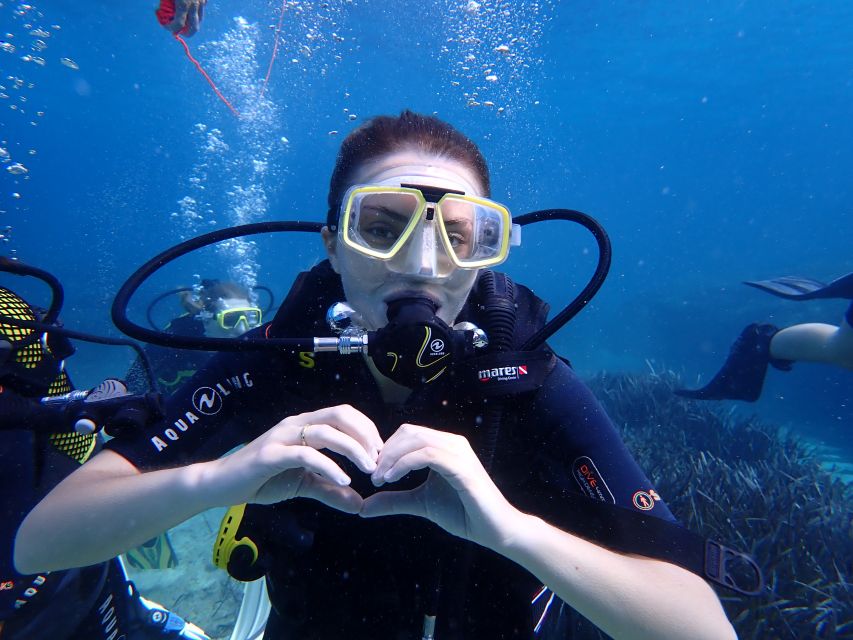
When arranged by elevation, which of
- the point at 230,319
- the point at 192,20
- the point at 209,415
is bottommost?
the point at 230,319

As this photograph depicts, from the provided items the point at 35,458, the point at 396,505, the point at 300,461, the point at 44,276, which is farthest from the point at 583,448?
the point at 44,276

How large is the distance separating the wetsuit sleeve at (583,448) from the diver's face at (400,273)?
0.56 m

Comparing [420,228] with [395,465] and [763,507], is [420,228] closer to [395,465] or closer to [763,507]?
[395,465]

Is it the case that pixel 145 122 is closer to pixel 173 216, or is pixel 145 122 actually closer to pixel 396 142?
pixel 173 216

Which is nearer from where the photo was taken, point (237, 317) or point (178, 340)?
point (178, 340)

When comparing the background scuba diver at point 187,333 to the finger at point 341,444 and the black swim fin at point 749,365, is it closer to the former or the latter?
the finger at point 341,444

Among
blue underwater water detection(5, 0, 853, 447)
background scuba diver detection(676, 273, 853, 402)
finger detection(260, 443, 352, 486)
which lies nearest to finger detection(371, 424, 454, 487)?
finger detection(260, 443, 352, 486)

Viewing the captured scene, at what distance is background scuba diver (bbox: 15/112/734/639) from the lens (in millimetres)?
1391

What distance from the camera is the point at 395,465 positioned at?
3.99ft

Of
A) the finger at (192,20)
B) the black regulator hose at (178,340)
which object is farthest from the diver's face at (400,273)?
the finger at (192,20)

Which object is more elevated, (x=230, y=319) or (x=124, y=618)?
(x=230, y=319)

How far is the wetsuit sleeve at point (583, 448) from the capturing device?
170cm

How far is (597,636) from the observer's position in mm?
3666

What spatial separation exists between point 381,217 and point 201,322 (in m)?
5.73
